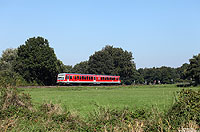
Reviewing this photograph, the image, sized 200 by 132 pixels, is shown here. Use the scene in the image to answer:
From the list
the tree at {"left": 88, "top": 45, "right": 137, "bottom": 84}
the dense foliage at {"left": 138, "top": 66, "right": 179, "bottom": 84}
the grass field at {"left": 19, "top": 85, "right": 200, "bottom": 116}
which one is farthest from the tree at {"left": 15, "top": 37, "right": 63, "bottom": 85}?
the dense foliage at {"left": 138, "top": 66, "right": 179, "bottom": 84}

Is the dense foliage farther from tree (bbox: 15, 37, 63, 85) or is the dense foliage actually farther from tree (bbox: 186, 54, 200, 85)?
tree (bbox: 15, 37, 63, 85)

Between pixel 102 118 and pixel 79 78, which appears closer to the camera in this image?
pixel 102 118

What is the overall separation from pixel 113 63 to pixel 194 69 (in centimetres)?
3692

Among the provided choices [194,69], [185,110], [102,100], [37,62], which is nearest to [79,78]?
[37,62]

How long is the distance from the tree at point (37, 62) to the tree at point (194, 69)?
30120mm

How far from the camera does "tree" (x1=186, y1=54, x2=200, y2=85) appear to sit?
2354 inches

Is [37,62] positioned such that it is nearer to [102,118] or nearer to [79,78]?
[79,78]

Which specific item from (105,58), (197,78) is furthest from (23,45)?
(197,78)

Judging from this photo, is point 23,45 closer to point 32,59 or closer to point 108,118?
point 32,59

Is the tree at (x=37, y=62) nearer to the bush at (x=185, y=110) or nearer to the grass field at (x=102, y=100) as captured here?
the grass field at (x=102, y=100)

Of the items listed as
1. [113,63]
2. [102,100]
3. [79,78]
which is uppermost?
[113,63]

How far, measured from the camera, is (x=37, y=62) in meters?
58.5

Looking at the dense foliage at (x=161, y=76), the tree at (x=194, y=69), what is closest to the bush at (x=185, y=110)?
the tree at (x=194, y=69)

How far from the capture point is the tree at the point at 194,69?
59.8 m
